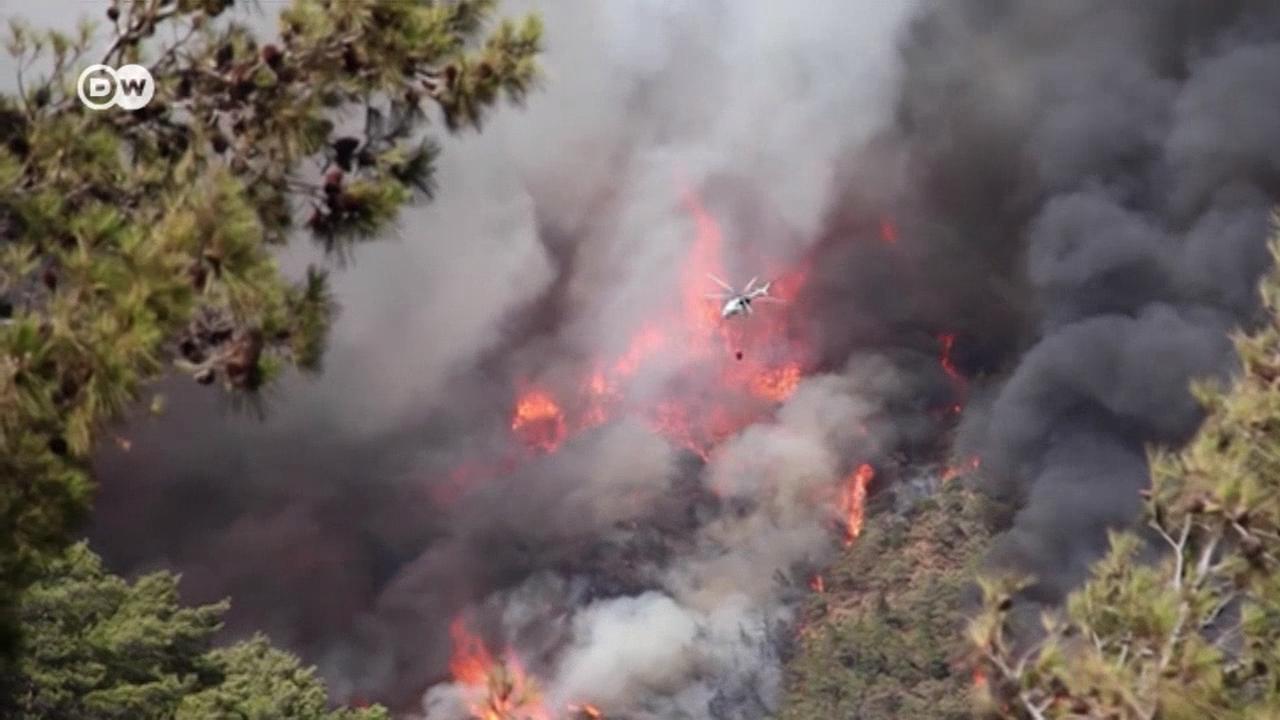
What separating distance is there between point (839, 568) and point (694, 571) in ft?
39.1

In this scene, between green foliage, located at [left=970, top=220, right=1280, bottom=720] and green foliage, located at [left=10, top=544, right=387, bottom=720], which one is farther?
green foliage, located at [left=10, top=544, right=387, bottom=720]

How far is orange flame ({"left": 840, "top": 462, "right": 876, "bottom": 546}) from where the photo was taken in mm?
98875

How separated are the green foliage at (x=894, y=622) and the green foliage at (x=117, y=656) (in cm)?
3543

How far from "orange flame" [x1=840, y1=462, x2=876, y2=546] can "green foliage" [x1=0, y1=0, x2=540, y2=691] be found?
95.4 meters

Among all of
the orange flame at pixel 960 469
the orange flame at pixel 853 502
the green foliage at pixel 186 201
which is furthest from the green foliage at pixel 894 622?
the green foliage at pixel 186 201

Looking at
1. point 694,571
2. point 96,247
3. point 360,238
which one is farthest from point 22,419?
point 694,571

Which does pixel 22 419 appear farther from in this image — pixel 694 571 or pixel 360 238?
pixel 694 571

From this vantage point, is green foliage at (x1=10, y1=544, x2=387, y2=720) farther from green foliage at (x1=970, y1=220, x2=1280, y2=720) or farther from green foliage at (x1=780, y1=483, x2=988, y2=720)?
green foliage at (x1=780, y1=483, x2=988, y2=720)

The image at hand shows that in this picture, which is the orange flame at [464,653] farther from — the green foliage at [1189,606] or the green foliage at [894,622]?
the green foliage at [1189,606]

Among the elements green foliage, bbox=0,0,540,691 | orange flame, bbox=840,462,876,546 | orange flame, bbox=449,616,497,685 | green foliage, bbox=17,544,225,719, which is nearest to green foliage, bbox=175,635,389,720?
green foliage, bbox=17,544,225,719

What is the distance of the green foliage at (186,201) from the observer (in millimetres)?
4852

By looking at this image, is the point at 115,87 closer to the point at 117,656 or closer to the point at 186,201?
the point at 186,201

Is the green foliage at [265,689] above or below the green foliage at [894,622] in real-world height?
below

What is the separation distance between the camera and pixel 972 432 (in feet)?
330
